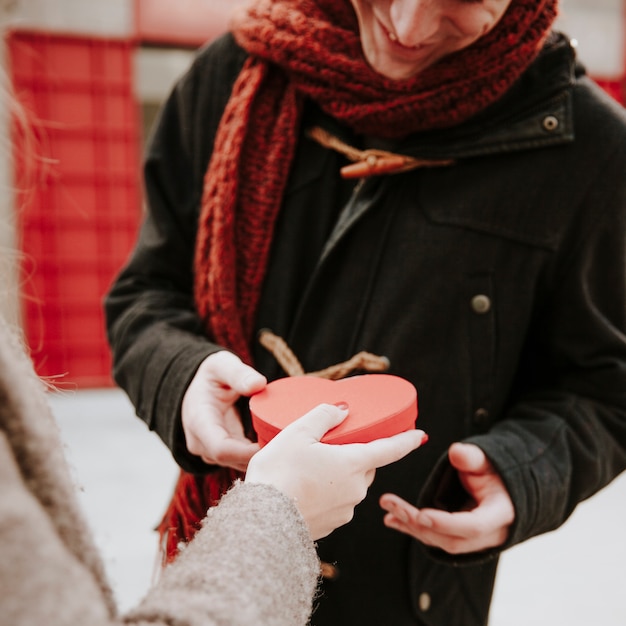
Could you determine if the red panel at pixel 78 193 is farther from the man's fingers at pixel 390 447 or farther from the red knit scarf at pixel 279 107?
the man's fingers at pixel 390 447

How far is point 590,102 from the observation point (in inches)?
30.3

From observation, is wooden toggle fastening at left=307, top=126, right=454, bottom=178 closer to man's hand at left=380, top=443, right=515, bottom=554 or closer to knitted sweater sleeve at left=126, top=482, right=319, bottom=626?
man's hand at left=380, top=443, right=515, bottom=554

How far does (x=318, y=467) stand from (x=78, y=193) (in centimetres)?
324

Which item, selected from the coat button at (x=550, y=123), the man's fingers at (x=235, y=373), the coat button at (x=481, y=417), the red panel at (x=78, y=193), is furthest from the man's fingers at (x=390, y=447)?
the red panel at (x=78, y=193)

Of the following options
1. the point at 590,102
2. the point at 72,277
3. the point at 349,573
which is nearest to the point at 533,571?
the point at 349,573

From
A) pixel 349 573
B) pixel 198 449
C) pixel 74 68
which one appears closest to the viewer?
pixel 198 449

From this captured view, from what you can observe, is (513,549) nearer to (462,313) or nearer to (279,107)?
(462,313)

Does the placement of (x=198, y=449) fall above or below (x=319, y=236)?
below

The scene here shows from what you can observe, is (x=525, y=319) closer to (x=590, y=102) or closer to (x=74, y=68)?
(x=590, y=102)

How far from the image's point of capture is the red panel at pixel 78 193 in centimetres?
323

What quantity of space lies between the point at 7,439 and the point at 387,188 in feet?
1.89

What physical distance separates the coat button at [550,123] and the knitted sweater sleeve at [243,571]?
0.55 meters

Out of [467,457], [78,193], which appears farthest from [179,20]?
[467,457]

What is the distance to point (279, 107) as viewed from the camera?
0.85 metres
